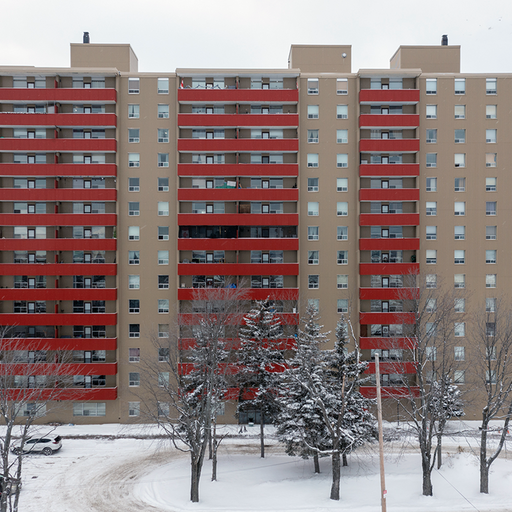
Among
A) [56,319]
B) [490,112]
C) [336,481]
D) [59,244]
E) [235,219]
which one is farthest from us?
[490,112]

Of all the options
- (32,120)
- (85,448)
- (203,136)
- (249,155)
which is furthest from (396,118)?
(85,448)

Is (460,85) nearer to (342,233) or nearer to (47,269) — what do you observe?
(342,233)

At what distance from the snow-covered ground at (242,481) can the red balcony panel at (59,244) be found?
630 inches

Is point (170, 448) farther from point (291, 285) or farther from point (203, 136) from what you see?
point (203, 136)

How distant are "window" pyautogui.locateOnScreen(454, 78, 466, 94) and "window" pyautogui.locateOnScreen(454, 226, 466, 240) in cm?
1240

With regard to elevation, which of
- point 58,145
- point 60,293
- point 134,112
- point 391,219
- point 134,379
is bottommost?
point 134,379

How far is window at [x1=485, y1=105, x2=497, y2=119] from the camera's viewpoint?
138 feet

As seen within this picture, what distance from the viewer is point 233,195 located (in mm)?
41094

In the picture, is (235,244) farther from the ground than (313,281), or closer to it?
farther from the ground

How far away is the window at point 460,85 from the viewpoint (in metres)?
42.0

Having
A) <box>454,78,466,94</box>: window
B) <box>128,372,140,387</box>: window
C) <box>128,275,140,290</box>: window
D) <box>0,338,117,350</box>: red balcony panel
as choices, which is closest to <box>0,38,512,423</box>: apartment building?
<box>128,372,140,387</box>: window

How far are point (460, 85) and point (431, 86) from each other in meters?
2.59

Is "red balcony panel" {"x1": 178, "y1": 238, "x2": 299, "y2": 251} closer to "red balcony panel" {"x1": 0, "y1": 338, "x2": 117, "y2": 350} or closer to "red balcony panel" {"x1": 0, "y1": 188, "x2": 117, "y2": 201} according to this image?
"red balcony panel" {"x1": 0, "y1": 188, "x2": 117, "y2": 201}

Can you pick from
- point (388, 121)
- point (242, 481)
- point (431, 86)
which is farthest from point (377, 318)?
point (431, 86)
